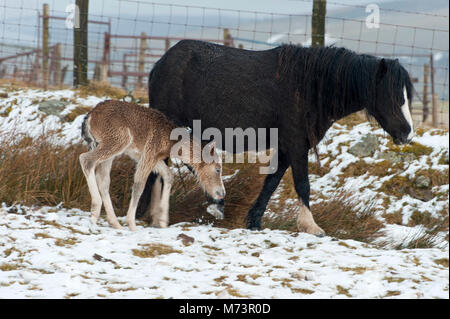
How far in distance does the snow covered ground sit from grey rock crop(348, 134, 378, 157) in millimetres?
4277

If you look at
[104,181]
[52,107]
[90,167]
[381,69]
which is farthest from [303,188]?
[52,107]

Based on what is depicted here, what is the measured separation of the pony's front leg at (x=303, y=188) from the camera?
215 inches

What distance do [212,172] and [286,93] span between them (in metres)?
1.09

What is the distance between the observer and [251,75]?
5.60m

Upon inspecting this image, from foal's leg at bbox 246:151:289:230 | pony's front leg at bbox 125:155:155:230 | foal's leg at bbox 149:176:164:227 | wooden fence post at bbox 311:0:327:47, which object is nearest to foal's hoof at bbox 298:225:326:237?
foal's leg at bbox 246:151:289:230

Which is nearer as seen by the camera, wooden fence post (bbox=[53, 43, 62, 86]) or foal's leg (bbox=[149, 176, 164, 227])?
foal's leg (bbox=[149, 176, 164, 227])

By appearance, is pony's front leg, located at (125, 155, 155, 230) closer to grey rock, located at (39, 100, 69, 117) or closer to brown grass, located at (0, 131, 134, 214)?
brown grass, located at (0, 131, 134, 214)

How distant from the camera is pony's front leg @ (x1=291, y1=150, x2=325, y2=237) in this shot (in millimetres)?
5473

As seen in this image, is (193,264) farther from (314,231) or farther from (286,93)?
(286,93)

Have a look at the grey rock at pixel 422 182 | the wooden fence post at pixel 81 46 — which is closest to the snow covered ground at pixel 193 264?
A: the grey rock at pixel 422 182

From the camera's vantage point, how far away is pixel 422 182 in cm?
868

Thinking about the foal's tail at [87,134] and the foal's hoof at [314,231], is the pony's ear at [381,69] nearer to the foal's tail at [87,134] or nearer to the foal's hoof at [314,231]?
the foal's hoof at [314,231]
